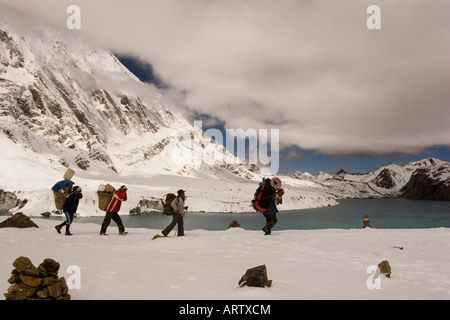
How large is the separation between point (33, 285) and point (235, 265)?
4546 mm

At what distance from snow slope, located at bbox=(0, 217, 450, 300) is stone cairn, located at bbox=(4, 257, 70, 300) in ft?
1.55

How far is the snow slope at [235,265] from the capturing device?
17.5 feet

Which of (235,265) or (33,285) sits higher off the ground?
(33,285)

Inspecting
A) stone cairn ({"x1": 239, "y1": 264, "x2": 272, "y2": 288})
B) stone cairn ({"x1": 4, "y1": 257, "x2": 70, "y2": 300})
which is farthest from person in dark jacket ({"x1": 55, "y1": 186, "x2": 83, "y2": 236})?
stone cairn ({"x1": 239, "y1": 264, "x2": 272, "y2": 288})

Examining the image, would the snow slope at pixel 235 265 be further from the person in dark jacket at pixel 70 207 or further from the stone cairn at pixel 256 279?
the person in dark jacket at pixel 70 207

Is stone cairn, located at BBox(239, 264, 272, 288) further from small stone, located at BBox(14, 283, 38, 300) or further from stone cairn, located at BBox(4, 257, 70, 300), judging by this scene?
small stone, located at BBox(14, 283, 38, 300)

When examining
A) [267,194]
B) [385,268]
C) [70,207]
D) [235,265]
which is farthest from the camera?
[267,194]

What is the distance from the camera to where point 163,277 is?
6094mm

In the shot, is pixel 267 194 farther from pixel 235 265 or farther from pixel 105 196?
pixel 105 196

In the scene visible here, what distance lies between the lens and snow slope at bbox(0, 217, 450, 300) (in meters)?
5.33

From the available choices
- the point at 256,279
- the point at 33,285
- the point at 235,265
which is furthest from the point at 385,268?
the point at 33,285

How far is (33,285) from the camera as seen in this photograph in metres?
4.62

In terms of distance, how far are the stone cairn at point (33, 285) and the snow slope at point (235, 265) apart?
1.55 feet
